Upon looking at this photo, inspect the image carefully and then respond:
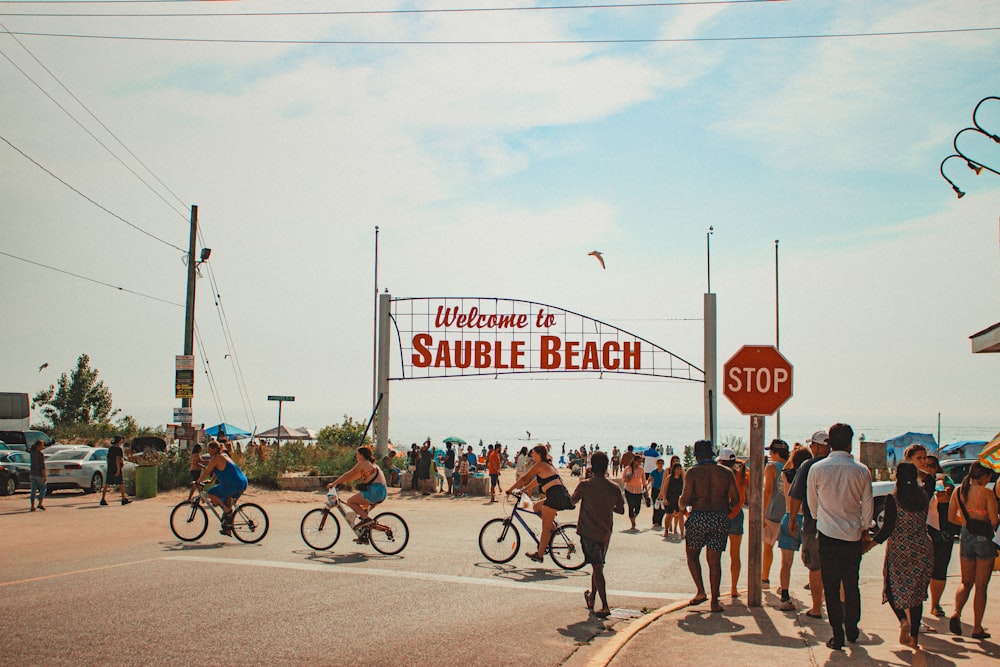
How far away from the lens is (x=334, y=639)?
8.13 metres

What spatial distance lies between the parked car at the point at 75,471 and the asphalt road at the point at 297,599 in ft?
29.3

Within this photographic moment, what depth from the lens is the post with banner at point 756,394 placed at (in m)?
9.97

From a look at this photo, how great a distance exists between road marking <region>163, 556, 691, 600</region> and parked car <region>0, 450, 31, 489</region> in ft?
56.3

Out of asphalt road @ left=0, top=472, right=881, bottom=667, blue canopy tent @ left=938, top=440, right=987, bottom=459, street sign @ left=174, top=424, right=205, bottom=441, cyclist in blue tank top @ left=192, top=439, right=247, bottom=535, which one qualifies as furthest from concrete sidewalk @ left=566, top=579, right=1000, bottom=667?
blue canopy tent @ left=938, top=440, right=987, bottom=459

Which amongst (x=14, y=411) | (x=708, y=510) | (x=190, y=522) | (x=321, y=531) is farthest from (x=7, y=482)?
(x=708, y=510)

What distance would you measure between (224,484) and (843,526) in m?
10.3

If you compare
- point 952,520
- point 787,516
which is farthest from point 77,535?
point 952,520

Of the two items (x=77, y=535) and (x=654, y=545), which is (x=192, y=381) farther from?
(x=654, y=545)

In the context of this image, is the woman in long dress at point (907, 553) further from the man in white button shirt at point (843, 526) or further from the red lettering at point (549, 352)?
the red lettering at point (549, 352)

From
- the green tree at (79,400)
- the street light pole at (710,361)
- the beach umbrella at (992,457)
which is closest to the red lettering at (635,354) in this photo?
the street light pole at (710,361)

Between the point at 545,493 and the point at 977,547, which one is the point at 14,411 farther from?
the point at 977,547

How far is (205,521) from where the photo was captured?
1512 cm

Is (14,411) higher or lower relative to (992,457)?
higher

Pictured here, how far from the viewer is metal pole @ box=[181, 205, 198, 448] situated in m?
28.5
